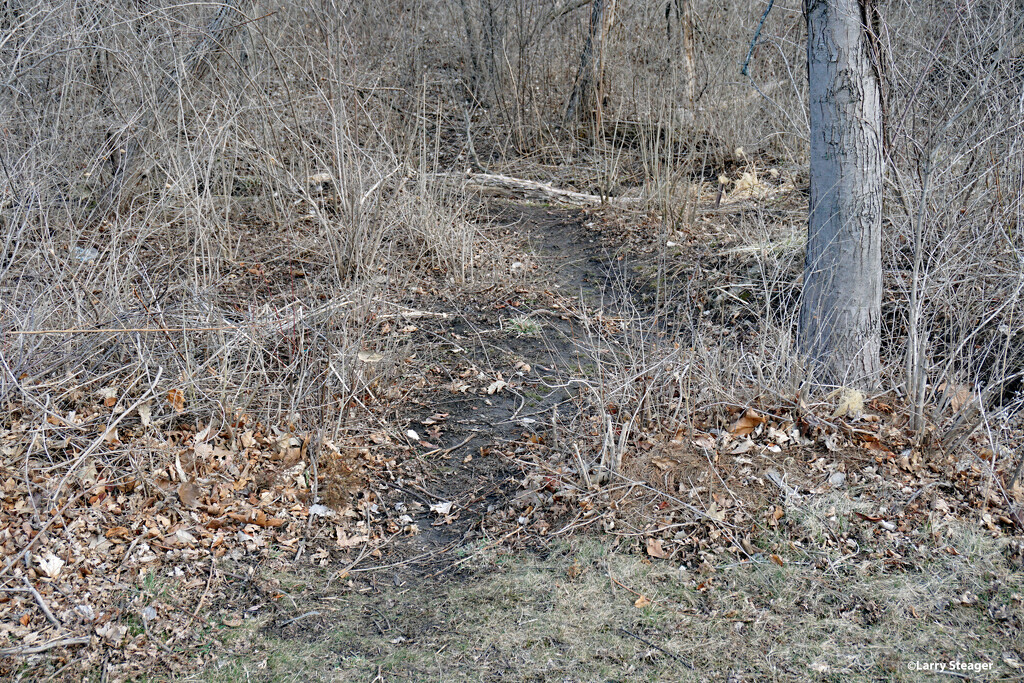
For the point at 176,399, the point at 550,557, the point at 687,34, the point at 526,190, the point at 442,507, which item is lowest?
the point at 442,507

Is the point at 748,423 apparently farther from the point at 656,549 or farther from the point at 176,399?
the point at 176,399

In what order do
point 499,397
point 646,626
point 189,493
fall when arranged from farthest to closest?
point 499,397, point 189,493, point 646,626

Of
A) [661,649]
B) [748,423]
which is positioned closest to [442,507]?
[661,649]

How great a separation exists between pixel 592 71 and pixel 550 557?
7133 millimetres

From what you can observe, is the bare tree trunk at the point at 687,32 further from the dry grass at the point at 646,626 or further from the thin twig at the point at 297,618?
the thin twig at the point at 297,618

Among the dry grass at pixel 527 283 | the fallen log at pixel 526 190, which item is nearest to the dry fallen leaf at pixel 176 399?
the dry grass at pixel 527 283

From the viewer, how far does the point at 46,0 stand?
5.70m

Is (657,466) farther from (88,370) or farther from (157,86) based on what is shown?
(157,86)

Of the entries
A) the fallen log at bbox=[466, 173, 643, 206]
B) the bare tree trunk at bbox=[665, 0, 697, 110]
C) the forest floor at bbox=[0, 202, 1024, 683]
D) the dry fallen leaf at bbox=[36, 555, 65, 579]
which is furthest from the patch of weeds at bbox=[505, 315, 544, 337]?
the bare tree trunk at bbox=[665, 0, 697, 110]

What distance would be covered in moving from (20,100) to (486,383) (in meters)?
4.29

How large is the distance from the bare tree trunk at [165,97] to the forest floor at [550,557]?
3.60 metres

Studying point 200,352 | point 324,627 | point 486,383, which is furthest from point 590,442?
point 200,352

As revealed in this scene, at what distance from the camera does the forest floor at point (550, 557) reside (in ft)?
9.52

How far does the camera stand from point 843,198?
4219 millimetres
